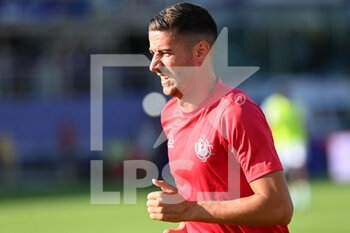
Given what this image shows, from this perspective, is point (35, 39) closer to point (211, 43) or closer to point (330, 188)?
point (330, 188)

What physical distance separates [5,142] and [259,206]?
2338 centimetres

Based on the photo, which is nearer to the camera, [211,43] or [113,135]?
[211,43]

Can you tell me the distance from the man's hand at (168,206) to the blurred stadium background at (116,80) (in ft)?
53.9

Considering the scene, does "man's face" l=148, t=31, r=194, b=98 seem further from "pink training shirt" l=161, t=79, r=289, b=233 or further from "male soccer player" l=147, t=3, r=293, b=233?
"pink training shirt" l=161, t=79, r=289, b=233

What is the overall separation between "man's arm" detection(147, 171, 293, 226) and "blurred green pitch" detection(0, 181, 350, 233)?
24.1 ft

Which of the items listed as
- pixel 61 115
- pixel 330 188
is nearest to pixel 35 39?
pixel 61 115

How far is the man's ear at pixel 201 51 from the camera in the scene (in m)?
4.51

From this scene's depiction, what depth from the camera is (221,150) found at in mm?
4281

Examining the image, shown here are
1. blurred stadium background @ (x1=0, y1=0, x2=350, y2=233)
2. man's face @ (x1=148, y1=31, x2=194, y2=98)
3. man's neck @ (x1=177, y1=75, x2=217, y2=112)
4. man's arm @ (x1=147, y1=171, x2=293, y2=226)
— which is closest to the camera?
man's arm @ (x1=147, y1=171, x2=293, y2=226)

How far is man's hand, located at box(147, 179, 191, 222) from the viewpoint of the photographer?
13.5 feet

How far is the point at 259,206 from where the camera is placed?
4016 millimetres

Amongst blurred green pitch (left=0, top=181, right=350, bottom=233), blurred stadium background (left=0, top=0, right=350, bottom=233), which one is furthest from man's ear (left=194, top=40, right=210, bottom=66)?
blurred stadium background (left=0, top=0, right=350, bottom=233)

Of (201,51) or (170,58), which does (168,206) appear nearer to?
(170,58)

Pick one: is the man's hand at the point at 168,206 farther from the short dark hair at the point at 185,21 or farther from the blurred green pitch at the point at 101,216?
the blurred green pitch at the point at 101,216
